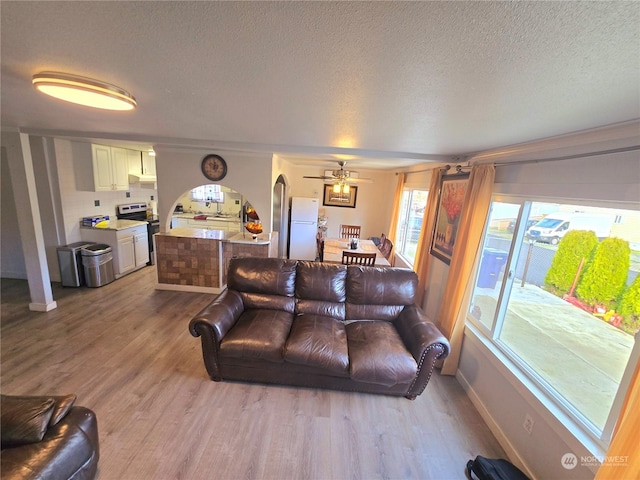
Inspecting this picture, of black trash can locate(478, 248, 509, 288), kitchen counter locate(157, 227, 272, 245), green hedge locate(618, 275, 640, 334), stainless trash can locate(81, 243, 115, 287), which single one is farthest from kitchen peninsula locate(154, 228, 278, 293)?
green hedge locate(618, 275, 640, 334)

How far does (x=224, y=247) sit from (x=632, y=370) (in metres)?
4.16

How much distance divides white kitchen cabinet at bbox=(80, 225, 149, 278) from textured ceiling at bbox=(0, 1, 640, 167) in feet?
10.0

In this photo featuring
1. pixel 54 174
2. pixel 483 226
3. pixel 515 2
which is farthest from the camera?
pixel 54 174

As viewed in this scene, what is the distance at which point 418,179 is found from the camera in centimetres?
452

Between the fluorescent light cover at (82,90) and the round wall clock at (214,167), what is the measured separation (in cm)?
263

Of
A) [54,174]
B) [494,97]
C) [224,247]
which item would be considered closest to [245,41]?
→ [494,97]

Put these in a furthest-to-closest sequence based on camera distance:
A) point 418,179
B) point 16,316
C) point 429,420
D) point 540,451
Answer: point 418,179, point 16,316, point 429,420, point 540,451

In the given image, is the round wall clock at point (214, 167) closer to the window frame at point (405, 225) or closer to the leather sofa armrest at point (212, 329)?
the leather sofa armrest at point (212, 329)

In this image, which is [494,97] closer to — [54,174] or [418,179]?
[418,179]

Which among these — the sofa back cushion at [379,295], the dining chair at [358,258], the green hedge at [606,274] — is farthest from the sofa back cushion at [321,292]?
the green hedge at [606,274]

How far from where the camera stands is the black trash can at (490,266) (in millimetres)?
2334

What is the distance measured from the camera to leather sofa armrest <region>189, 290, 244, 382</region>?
221 cm

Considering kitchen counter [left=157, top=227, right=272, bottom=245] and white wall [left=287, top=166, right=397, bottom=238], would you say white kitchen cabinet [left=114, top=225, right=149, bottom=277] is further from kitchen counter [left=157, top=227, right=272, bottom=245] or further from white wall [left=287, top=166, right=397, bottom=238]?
white wall [left=287, top=166, right=397, bottom=238]

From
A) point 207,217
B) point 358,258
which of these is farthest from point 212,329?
point 207,217
